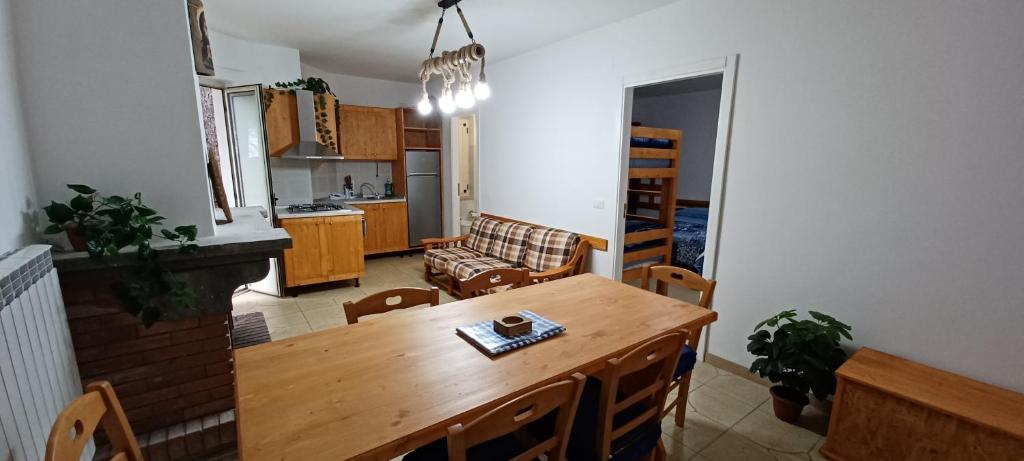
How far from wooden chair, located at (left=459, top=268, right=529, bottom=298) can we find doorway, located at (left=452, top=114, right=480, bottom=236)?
3315 mm

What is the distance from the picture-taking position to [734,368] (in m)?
2.78

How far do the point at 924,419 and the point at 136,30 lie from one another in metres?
3.73

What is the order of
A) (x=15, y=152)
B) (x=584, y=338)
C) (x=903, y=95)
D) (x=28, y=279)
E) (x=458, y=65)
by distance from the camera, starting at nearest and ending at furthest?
(x=28, y=279) → (x=15, y=152) → (x=584, y=338) → (x=903, y=95) → (x=458, y=65)

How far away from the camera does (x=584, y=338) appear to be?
5.41 feet

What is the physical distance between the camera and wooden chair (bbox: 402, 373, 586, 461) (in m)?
0.99

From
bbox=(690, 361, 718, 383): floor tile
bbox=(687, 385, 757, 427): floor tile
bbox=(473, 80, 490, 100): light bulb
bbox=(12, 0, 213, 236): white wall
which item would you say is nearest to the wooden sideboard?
bbox=(687, 385, 757, 427): floor tile

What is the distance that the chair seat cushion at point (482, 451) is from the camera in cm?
134

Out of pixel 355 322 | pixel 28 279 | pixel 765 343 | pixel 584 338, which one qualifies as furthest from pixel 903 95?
pixel 28 279

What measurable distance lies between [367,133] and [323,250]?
6.66 feet

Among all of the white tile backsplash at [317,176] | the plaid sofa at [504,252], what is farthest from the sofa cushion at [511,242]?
the white tile backsplash at [317,176]

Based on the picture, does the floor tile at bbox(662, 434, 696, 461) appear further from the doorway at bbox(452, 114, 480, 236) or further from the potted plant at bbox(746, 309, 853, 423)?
the doorway at bbox(452, 114, 480, 236)

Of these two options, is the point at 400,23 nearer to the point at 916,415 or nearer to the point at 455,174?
the point at 455,174

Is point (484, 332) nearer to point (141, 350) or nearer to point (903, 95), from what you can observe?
point (141, 350)

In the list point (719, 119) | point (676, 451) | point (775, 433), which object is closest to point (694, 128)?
point (719, 119)
